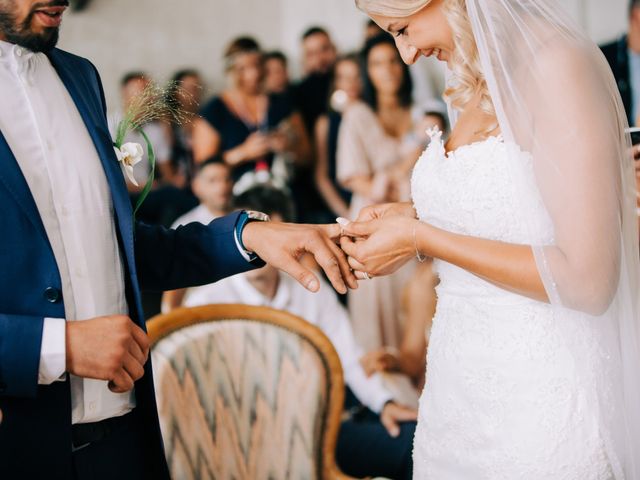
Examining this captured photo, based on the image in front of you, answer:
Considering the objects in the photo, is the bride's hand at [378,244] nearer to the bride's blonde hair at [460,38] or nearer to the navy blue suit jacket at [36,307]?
the bride's blonde hair at [460,38]

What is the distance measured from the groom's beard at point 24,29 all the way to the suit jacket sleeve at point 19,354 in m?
0.52

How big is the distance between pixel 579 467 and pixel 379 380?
1186mm

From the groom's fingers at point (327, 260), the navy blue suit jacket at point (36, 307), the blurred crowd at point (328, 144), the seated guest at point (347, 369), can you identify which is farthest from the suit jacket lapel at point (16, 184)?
the blurred crowd at point (328, 144)

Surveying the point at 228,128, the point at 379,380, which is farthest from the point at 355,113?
the point at 379,380

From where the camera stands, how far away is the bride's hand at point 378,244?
1.75 meters

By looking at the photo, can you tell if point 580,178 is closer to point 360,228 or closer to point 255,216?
point 360,228

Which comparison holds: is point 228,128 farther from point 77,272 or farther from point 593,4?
point 77,272

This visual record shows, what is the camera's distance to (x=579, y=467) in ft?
5.35

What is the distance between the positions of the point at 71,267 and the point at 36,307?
12cm

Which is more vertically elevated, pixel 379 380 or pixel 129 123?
pixel 129 123

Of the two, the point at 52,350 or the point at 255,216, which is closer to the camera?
the point at 52,350

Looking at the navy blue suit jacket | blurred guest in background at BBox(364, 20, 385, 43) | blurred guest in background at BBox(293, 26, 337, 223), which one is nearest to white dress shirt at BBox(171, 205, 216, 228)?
blurred guest in background at BBox(293, 26, 337, 223)

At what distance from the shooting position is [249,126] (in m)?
4.86

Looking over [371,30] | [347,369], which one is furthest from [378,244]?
[371,30]
